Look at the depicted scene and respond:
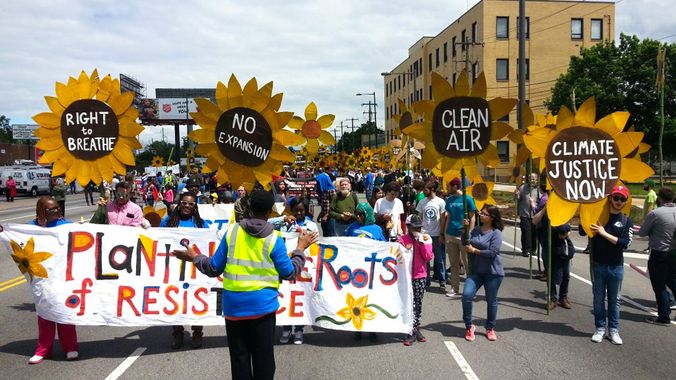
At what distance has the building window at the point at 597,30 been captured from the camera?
45.7m

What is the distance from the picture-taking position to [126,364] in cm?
518

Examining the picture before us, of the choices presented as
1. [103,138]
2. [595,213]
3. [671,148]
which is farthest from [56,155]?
[671,148]

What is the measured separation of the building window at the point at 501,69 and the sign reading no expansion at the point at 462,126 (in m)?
41.8

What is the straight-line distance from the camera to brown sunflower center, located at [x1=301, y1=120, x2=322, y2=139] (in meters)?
7.82

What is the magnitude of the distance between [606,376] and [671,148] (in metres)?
42.2

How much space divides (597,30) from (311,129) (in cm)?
4571

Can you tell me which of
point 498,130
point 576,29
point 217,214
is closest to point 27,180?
point 217,214

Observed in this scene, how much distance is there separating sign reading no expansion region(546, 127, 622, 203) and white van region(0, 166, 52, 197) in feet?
124

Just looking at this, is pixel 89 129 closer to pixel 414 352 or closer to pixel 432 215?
pixel 414 352

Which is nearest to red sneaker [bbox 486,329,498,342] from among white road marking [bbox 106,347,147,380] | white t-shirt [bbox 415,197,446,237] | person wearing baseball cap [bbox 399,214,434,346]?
person wearing baseball cap [bbox 399,214,434,346]

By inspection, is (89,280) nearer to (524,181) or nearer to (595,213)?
(595,213)

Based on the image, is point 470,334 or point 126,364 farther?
point 470,334

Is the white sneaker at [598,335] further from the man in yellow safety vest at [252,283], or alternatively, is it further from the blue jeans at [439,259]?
the man in yellow safety vest at [252,283]

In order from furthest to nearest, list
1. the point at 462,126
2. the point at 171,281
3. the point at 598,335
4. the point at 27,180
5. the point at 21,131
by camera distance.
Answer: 1. the point at 21,131
2. the point at 27,180
3. the point at 462,126
4. the point at 598,335
5. the point at 171,281
